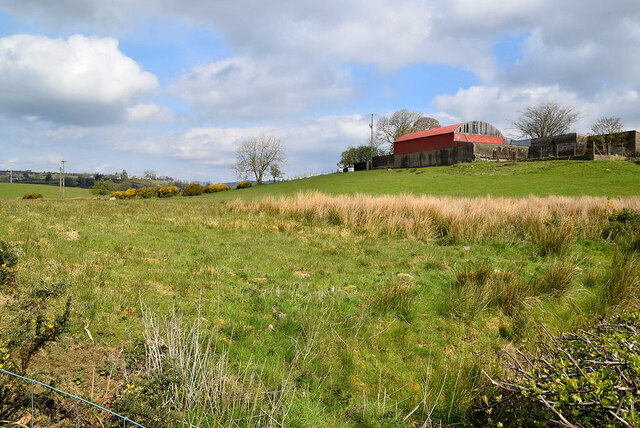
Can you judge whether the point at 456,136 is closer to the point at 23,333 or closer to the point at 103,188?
the point at 103,188

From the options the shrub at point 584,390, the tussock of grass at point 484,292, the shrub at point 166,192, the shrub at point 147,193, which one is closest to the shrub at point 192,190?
the shrub at point 166,192

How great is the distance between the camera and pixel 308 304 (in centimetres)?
534

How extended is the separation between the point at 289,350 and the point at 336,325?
87 cm

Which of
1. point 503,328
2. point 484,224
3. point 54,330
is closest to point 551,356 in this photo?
point 503,328

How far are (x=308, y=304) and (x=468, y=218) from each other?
7355mm

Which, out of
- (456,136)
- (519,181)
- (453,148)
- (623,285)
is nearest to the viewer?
(623,285)

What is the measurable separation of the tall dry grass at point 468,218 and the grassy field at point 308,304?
0.07 m

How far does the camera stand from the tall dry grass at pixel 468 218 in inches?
375

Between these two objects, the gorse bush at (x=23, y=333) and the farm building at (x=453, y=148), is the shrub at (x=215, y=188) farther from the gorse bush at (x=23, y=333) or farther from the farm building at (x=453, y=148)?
the gorse bush at (x=23, y=333)

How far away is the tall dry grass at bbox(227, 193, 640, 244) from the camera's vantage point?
9.52m

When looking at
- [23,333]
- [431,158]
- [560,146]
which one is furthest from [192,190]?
[560,146]

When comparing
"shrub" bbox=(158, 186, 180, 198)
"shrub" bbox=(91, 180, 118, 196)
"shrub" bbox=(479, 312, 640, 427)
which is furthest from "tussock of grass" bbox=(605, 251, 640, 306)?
"shrub" bbox=(91, 180, 118, 196)

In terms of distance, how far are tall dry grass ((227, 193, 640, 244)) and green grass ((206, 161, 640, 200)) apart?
6281 millimetres

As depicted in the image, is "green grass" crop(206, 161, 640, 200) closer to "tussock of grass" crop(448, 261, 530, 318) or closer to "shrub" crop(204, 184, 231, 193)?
"shrub" crop(204, 184, 231, 193)
